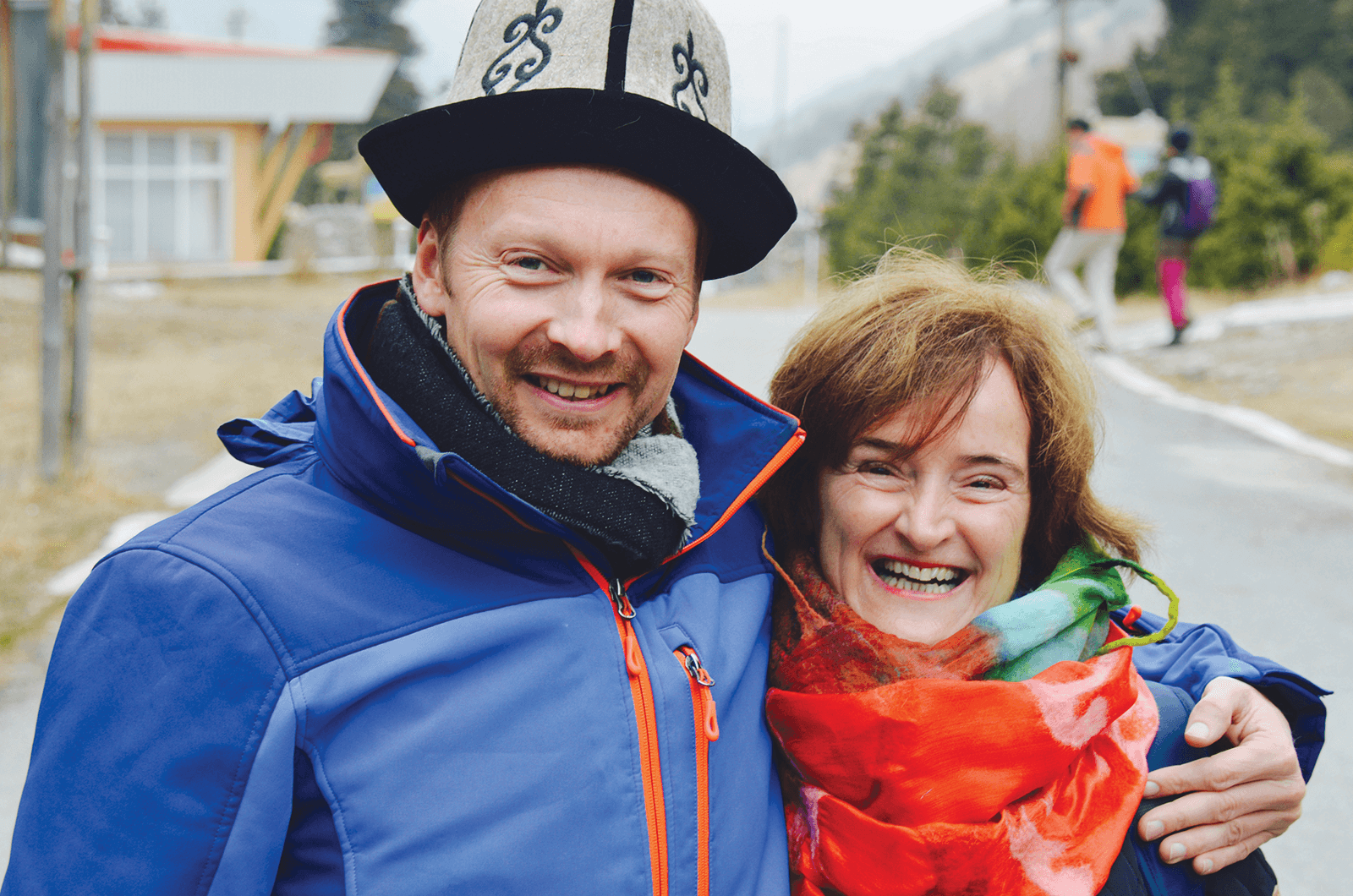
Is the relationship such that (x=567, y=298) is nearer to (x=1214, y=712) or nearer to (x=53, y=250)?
(x=1214, y=712)

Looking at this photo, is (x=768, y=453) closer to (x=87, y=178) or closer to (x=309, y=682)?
(x=309, y=682)

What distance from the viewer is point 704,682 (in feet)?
5.03

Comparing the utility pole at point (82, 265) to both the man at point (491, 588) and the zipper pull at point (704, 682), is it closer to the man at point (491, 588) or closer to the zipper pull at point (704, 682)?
the man at point (491, 588)

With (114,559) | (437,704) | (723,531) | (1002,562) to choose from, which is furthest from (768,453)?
(114,559)

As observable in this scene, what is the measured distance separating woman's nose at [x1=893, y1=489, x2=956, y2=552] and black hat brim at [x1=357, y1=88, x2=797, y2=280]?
53 cm

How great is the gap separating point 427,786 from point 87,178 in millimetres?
6125

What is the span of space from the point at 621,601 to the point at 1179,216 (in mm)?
10965

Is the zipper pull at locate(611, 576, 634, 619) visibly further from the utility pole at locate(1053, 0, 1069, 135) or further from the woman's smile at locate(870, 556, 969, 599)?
the utility pole at locate(1053, 0, 1069, 135)

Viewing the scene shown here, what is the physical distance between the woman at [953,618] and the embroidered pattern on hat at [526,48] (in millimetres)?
693

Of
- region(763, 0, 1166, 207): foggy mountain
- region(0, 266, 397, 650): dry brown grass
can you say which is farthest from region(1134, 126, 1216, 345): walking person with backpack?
region(763, 0, 1166, 207): foggy mountain

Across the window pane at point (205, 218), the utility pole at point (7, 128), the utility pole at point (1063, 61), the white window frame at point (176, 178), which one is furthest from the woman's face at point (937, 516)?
the window pane at point (205, 218)

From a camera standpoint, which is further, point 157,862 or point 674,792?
point 674,792

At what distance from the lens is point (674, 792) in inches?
57.3

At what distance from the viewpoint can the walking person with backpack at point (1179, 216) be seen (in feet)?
35.9
